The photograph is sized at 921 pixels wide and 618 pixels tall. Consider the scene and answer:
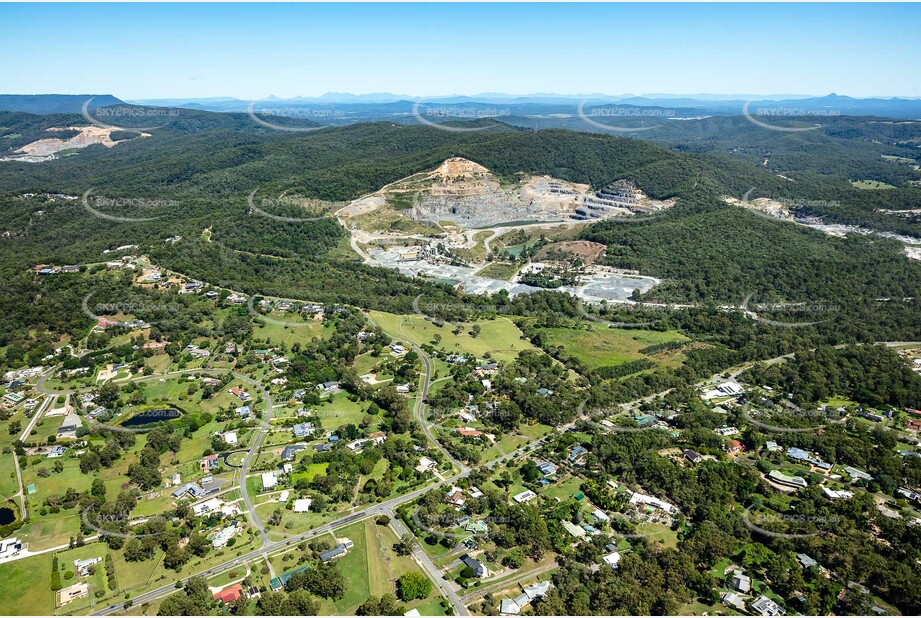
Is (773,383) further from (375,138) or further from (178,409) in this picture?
(375,138)

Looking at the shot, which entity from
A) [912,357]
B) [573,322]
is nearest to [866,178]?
[912,357]

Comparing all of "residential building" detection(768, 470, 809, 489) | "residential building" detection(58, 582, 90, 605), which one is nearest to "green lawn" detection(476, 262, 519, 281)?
"residential building" detection(768, 470, 809, 489)

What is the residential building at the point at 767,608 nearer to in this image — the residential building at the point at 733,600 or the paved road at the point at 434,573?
the residential building at the point at 733,600

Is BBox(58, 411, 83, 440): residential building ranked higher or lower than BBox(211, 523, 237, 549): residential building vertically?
higher

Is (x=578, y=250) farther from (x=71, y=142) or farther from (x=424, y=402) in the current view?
(x=71, y=142)

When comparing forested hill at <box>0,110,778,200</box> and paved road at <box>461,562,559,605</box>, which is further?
forested hill at <box>0,110,778,200</box>

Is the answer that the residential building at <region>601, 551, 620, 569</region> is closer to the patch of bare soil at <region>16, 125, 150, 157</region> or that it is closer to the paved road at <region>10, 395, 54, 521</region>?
the paved road at <region>10, 395, 54, 521</region>

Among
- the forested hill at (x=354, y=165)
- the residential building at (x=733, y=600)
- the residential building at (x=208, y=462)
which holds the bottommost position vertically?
the residential building at (x=733, y=600)

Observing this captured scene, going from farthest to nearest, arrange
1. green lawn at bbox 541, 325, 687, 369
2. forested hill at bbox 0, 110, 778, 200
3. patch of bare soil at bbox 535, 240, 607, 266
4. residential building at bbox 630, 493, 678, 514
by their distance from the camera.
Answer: forested hill at bbox 0, 110, 778, 200
patch of bare soil at bbox 535, 240, 607, 266
green lawn at bbox 541, 325, 687, 369
residential building at bbox 630, 493, 678, 514

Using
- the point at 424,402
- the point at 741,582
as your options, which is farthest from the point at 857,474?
the point at 424,402

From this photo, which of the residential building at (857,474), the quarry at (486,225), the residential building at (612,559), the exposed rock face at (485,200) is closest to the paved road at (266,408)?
the residential building at (612,559)

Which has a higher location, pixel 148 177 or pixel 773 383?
pixel 148 177
